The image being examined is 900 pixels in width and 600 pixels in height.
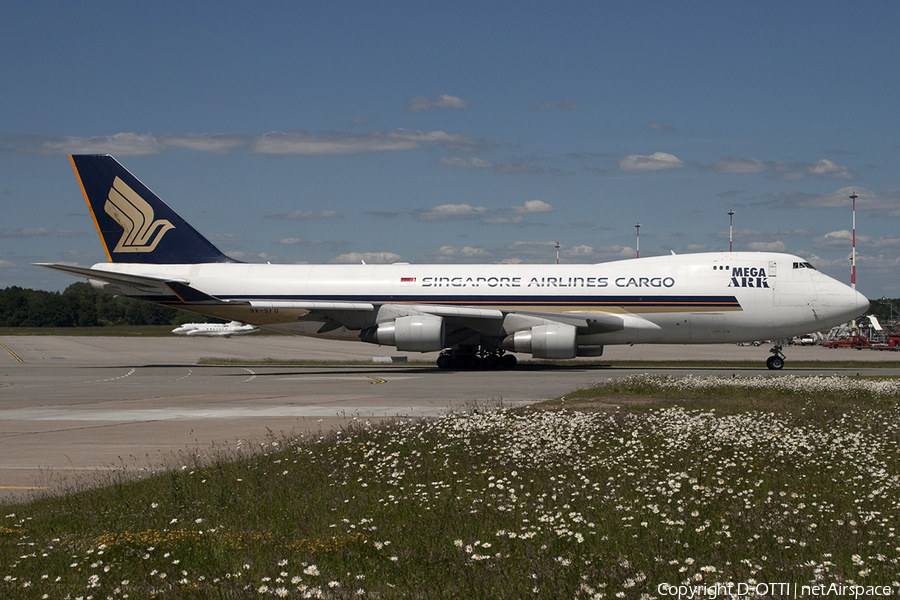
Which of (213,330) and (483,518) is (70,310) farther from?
(483,518)

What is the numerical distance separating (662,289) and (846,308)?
772 centimetres

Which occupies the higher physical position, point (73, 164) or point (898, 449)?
point (73, 164)

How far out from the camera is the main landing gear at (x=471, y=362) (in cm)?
3678

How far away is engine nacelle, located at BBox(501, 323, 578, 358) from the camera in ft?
107

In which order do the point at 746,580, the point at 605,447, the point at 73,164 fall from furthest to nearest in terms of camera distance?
the point at 73,164 < the point at 605,447 < the point at 746,580

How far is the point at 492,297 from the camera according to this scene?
35156 mm

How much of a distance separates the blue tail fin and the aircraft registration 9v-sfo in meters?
0.07

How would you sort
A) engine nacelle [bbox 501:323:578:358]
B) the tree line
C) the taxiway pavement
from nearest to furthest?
the taxiway pavement, engine nacelle [bbox 501:323:578:358], the tree line

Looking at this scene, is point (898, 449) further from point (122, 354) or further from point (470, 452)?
point (122, 354)

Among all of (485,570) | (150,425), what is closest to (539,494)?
(485,570)

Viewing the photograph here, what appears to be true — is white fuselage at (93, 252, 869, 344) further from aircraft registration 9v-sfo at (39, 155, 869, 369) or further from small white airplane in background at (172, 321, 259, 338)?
small white airplane in background at (172, 321, 259, 338)

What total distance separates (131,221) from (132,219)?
0.37 ft

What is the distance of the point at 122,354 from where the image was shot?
5550 centimetres

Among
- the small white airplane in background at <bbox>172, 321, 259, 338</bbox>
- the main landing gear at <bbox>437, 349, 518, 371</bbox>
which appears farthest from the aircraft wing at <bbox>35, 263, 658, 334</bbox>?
the small white airplane in background at <bbox>172, 321, 259, 338</bbox>
